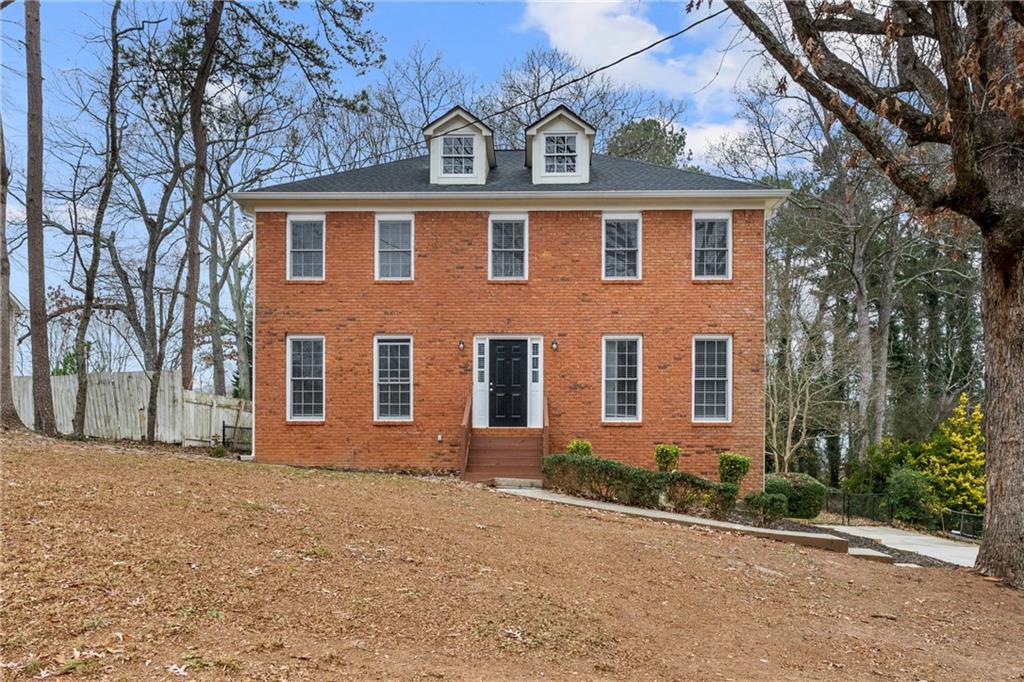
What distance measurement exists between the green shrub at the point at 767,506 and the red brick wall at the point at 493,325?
394 cm

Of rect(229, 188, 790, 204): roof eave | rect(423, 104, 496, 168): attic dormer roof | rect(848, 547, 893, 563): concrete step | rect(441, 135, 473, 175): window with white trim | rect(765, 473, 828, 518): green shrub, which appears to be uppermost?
rect(423, 104, 496, 168): attic dormer roof

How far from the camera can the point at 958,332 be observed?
3009 cm

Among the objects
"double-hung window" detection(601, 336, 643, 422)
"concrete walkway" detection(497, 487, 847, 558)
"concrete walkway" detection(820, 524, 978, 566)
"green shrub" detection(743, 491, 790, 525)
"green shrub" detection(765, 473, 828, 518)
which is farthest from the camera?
"double-hung window" detection(601, 336, 643, 422)

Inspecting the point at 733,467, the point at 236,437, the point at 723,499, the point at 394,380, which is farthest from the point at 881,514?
the point at 236,437

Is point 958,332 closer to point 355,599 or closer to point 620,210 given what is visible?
point 620,210

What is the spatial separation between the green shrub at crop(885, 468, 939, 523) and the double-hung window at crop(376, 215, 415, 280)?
12.3 meters

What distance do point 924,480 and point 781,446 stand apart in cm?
771

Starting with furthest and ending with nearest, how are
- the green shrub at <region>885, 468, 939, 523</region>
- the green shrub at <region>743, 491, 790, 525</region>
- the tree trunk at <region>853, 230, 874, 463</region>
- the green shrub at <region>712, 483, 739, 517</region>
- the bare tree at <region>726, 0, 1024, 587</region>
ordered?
the tree trunk at <region>853, 230, 874, 463</region>, the green shrub at <region>885, 468, 939, 523</region>, the green shrub at <region>743, 491, 790, 525</region>, the green shrub at <region>712, 483, 739, 517</region>, the bare tree at <region>726, 0, 1024, 587</region>

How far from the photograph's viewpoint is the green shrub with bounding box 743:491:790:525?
12773 mm

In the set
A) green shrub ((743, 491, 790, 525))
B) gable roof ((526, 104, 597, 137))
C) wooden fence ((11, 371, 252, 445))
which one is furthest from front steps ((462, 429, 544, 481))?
wooden fence ((11, 371, 252, 445))

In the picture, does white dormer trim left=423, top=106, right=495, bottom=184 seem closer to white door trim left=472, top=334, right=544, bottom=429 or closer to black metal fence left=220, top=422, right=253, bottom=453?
white door trim left=472, top=334, right=544, bottom=429

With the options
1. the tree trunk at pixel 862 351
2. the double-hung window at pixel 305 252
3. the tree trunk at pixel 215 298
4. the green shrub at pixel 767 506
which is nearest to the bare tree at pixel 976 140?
the green shrub at pixel 767 506

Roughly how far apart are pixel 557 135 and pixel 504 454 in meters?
7.17

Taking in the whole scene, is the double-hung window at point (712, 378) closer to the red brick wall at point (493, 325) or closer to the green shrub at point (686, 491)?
the red brick wall at point (493, 325)
